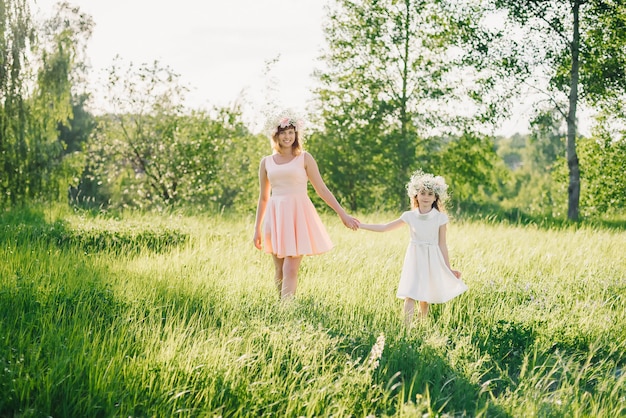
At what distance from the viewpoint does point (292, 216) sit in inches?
248

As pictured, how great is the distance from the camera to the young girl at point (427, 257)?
18.8 ft

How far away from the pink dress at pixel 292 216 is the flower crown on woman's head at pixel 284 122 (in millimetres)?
305

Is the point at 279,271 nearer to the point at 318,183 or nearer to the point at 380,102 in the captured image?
the point at 318,183

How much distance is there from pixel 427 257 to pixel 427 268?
11 centimetres

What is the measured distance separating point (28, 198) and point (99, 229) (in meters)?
6.53

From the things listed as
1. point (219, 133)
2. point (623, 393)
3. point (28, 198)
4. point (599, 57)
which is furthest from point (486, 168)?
point (623, 393)

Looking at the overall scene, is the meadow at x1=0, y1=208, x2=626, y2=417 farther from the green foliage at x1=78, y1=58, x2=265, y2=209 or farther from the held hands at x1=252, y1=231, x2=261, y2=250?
the green foliage at x1=78, y1=58, x2=265, y2=209

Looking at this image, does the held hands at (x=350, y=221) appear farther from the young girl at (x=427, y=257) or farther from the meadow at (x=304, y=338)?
the meadow at (x=304, y=338)

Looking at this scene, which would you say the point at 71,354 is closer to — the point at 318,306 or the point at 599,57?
the point at 318,306

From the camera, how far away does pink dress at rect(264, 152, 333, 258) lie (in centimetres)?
627

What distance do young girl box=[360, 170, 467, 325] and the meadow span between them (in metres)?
0.25

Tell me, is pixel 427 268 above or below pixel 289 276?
above

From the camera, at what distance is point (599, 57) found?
1625 centimetres

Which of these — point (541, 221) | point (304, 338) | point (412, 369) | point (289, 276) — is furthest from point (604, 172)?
point (304, 338)
